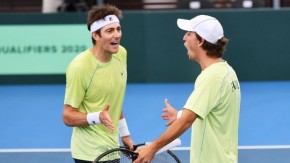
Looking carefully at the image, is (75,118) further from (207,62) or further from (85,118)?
(207,62)

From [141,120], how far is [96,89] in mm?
5369

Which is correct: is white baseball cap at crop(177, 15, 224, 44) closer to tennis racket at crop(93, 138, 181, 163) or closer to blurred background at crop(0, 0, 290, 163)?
tennis racket at crop(93, 138, 181, 163)

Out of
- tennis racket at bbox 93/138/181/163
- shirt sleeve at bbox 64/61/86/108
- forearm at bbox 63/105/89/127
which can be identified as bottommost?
tennis racket at bbox 93/138/181/163

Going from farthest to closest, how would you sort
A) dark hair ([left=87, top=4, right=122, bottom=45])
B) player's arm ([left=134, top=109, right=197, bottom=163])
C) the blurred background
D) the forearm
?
the blurred background → dark hair ([left=87, top=4, right=122, bottom=45]) → the forearm → player's arm ([left=134, top=109, right=197, bottom=163])

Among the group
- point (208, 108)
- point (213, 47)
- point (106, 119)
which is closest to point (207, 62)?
point (213, 47)

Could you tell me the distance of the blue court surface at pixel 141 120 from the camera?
8.91 meters

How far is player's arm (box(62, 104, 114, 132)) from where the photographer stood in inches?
195

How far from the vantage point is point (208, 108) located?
4.45 m

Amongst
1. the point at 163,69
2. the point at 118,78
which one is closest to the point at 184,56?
the point at 163,69

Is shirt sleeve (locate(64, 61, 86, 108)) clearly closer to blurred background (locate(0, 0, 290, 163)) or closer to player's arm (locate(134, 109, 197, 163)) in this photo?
player's arm (locate(134, 109, 197, 163))

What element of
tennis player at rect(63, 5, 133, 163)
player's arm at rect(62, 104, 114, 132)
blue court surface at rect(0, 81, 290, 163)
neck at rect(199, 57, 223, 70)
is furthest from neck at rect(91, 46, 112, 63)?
blue court surface at rect(0, 81, 290, 163)

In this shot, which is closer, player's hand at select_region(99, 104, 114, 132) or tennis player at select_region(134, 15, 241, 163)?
tennis player at select_region(134, 15, 241, 163)

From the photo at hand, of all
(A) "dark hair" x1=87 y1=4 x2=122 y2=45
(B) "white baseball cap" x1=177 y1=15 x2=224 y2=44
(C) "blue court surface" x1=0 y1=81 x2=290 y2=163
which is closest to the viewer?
(B) "white baseball cap" x1=177 y1=15 x2=224 y2=44

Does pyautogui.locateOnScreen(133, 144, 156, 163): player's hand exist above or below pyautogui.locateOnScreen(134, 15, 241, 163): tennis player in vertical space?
below
